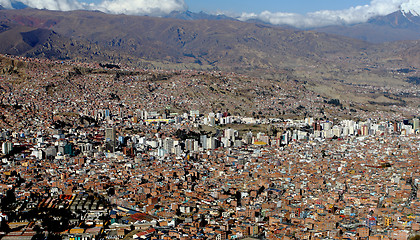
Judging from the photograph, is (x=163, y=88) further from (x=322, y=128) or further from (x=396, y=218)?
(x=396, y=218)

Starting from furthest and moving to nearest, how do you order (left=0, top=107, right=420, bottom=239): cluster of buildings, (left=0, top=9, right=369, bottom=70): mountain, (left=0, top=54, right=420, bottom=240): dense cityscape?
(left=0, top=9, right=369, bottom=70): mountain → (left=0, top=54, right=420, bottom=240): dense cityscape → (left=0, top=107, right=420, bottom=239): cluster of buildings

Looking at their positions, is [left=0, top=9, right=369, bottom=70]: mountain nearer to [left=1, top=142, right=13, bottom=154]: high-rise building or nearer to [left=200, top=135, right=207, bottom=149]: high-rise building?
[left=200, top=135, right=207, bottom=149]: high-rise building

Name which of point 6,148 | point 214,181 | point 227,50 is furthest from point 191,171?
point 227,50

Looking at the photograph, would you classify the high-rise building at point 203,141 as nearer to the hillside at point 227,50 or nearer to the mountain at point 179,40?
the hillside at point 227,50

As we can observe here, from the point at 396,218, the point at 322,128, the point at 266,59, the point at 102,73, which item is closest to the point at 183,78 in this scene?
the point at 102,73

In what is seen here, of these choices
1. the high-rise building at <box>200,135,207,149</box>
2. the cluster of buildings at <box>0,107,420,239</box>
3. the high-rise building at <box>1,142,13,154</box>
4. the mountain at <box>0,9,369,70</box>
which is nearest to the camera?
the cluster of buildings at <box>0,107,420,239</box>

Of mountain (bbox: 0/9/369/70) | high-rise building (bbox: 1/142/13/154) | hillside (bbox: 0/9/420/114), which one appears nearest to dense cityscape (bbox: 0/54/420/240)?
high-rise building (bbox: 1/142/13/154)

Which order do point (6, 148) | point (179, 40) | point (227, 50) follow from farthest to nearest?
1. point (179, 40)
2. point (227, 50)
3. point (6, 148)

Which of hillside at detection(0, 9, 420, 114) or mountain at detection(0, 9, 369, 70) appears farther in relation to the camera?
mountain at detection(0, 9, 369, 70)

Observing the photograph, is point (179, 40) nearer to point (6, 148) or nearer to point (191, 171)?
point (6, 148)

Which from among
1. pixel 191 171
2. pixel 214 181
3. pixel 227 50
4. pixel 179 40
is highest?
pixel 179 40
